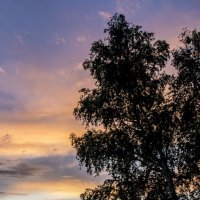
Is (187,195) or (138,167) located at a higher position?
(138,167)

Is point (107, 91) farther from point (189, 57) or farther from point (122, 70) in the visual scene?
point (189, 57)

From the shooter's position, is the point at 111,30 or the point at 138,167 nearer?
the point at 138,167

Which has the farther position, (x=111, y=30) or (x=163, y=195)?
(x=111, y=30)

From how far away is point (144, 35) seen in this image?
32344 mm

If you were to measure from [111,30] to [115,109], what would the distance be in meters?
5.57

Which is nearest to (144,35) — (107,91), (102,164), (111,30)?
(111,30)

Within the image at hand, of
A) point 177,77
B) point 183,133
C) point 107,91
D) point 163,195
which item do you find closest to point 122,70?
point 107,91

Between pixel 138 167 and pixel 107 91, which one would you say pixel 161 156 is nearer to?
pixel 138 167

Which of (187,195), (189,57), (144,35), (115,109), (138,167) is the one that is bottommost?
(187,195)

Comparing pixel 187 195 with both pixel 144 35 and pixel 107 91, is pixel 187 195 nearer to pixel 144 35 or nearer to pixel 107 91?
pixel 107 91

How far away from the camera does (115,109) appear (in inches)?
1228

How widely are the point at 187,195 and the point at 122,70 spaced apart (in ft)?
29.7

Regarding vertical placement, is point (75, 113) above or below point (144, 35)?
below

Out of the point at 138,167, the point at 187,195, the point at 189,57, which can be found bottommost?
the point at 187,195
